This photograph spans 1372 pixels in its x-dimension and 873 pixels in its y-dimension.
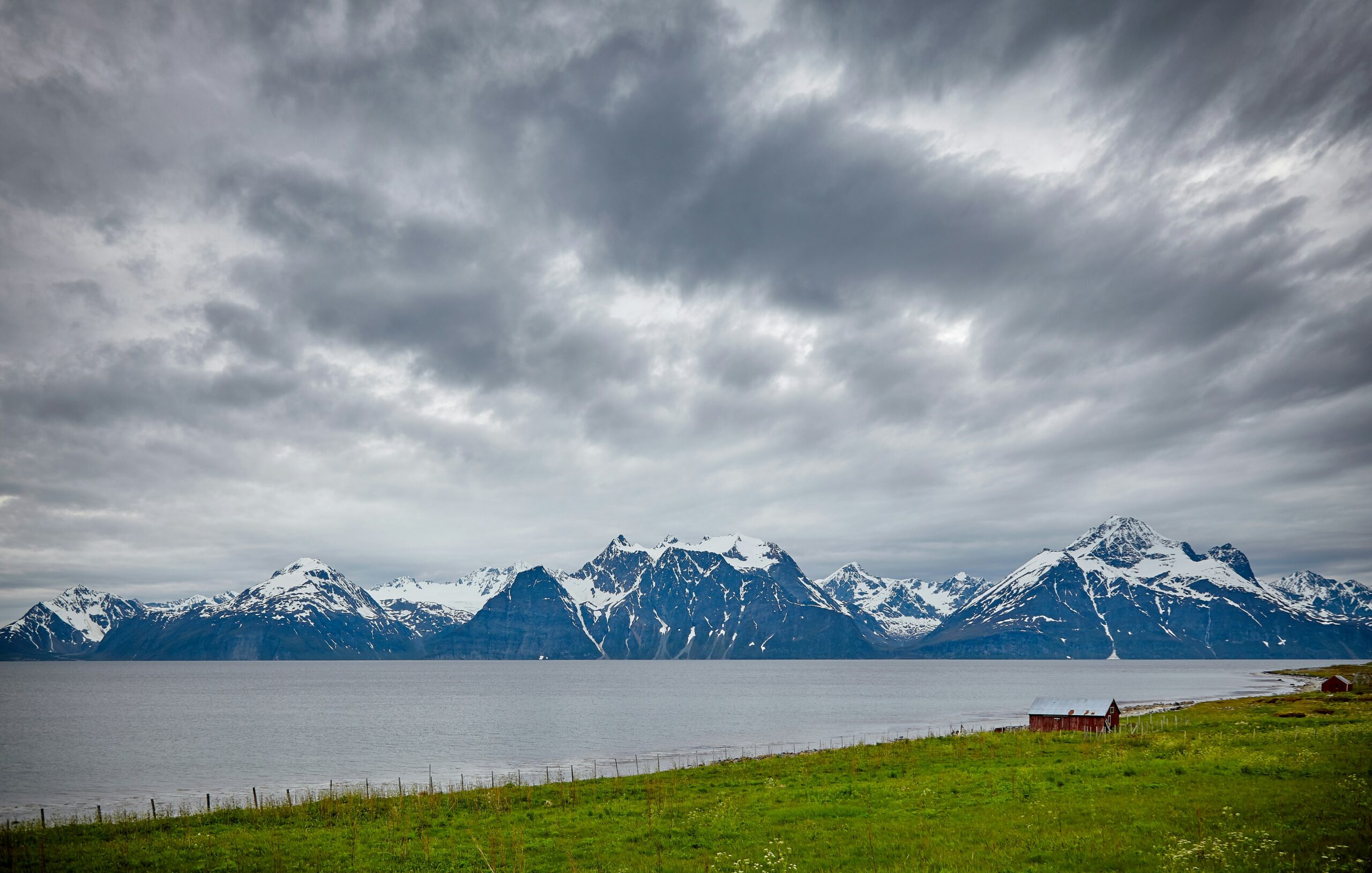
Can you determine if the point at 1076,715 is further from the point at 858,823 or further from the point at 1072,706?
the point at 858,823

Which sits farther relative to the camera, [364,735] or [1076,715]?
[364,735]

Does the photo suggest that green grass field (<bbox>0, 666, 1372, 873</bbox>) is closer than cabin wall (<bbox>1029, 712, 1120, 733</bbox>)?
Yes

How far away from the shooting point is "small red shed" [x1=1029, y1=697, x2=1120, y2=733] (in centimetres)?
7706

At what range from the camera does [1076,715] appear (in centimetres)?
7869

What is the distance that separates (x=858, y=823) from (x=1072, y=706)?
59.7m

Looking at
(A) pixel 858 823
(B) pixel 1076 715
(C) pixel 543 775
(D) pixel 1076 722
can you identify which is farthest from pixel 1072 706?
(A) pixel 858 823

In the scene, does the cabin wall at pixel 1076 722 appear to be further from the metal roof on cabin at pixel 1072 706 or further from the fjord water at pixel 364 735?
the fjord water at pixel 364 735

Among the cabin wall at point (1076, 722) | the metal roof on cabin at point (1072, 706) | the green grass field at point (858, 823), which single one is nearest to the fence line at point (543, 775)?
the cabin wall at point (1076, 722)

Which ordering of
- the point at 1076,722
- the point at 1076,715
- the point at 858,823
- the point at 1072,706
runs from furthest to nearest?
the point at 1072,706
the point at 1076,715
the point at 1076,722
the point at 858,823

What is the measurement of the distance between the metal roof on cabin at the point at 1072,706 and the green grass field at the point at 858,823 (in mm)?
22580

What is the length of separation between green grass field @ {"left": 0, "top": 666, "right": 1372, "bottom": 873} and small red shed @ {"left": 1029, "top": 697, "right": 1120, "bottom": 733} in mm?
21640

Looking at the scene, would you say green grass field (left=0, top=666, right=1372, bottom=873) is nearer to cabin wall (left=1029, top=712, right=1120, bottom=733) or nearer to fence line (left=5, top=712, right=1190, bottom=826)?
fence line (left=5, top=712, right=1190, bottom=826)

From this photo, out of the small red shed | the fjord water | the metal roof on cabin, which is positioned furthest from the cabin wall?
the fjord water

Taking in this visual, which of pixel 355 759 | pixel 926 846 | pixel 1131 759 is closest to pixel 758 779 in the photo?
pixel 1131 759
